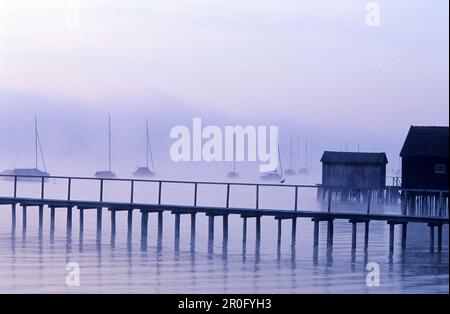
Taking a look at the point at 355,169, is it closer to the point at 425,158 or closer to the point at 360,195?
the point at 360,195

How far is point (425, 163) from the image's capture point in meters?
43.6

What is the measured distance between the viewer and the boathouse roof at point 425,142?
143ft

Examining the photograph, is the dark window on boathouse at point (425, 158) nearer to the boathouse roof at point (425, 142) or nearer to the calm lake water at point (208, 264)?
the boathouse roof at point (425, 142)

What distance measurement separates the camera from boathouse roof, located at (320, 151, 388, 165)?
54.3 m

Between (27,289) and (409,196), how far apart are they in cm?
2410

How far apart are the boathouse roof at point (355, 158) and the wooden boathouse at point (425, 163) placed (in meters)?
8.85

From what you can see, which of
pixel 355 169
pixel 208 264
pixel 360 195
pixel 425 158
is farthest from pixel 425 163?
pixel 208 264

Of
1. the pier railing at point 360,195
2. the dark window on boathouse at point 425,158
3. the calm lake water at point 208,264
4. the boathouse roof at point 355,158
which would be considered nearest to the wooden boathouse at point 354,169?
the boathouse roof at point 355,158

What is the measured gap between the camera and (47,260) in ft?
92.1

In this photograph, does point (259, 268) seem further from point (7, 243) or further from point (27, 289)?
point (7, 243)

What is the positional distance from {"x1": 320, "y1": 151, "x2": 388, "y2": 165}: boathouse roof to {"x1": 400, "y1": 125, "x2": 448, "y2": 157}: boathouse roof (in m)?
8.81

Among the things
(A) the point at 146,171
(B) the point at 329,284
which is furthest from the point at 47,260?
(A) the point at 146,171

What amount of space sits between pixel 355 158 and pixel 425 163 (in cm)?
1115
